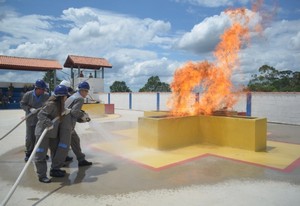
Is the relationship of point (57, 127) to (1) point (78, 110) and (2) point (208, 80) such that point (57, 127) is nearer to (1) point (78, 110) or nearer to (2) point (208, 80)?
(1) point (78, 110)

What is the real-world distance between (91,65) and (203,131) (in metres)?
28.0

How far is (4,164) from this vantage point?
20.3 ft

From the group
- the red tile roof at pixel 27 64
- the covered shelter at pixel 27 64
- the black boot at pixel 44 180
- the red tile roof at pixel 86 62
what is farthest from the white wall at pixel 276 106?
the red tile roof at pixel 86 62

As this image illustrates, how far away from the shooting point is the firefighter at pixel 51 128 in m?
4.88

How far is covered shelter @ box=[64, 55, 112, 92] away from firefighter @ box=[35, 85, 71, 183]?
1115 inches

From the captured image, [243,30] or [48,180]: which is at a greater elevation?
[243,30]

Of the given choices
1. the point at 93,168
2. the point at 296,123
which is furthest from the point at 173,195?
the point at 296,123

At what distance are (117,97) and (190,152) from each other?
835 inches

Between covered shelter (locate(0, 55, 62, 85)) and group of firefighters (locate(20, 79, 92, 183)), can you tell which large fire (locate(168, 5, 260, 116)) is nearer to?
group of firefighters (locate(20, 79, 92, 183))

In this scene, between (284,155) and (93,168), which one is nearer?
(93,168)

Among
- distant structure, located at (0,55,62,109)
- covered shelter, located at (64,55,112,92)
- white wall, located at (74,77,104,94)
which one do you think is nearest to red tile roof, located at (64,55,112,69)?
covered shelter, located at (64,55,112,92)

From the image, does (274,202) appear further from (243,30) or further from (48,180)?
(243,30)

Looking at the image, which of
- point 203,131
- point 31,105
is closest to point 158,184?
point 31,105

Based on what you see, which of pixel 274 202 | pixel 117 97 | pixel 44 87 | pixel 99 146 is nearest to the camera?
pixel 274 202
